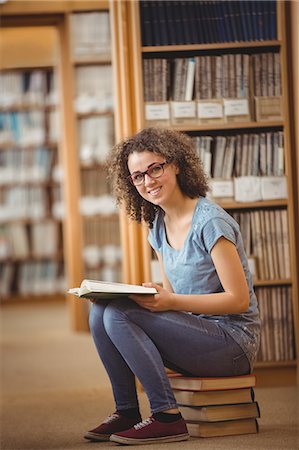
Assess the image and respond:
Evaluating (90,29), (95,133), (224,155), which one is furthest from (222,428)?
(95,133)

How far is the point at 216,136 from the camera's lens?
12.6 feet

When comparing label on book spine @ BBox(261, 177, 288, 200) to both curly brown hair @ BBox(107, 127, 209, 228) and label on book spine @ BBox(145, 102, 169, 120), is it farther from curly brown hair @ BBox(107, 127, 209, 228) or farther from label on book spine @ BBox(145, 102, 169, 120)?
curly brown hair @ BBox(107, 127, 209, 228)

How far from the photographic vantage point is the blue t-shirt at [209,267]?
8.95 ft

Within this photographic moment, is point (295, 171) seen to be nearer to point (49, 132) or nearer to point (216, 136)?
point (216, 136)

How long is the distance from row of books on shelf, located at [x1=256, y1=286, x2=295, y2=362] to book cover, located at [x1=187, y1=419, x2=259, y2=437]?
3.27 ft

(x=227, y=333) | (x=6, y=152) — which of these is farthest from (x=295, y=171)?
(x=6, y=152)

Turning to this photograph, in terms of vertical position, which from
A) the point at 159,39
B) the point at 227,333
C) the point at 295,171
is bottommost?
the point at 227,333

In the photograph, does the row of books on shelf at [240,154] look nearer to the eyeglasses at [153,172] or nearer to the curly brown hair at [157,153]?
the curly brown hair at [157,153]

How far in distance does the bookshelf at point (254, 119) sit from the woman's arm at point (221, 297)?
1.06 metres

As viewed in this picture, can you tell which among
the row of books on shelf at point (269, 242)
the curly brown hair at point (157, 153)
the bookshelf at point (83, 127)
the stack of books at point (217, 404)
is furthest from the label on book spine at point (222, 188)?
the bookshelf at point (83, 127)

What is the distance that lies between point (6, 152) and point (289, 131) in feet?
17.2

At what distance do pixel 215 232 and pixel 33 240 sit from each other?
6159 mm

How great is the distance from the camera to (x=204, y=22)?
12.4ft

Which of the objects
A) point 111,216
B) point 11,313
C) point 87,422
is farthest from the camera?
point 11,313
